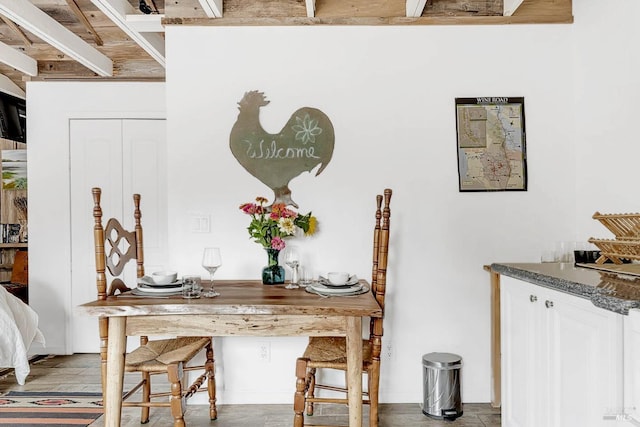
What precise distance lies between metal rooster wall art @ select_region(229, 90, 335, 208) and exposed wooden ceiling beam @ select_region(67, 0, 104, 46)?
1.46 m

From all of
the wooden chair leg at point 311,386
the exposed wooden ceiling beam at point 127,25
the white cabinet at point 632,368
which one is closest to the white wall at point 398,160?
the wooden chair leg at point 311,386

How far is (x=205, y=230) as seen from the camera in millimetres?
3156

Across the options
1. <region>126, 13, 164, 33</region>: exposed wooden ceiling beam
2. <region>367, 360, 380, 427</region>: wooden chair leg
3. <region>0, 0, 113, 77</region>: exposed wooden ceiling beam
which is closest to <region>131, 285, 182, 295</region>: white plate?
<region>367, 360, 380, 427</region>: wooden chair leg

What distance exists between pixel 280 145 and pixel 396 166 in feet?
2.41

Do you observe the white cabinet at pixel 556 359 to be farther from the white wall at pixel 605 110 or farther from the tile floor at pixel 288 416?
the white wall at pixel 605 110

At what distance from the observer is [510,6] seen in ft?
10.1

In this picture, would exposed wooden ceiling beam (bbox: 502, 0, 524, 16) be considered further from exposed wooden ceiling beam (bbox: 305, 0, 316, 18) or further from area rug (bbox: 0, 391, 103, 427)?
area rug (bbox: 0, 391, 103, 427)

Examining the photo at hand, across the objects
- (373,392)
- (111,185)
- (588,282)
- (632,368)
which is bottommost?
(373,392)

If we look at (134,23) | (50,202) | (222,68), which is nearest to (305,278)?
(222,68)

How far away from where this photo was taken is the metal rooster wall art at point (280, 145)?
3.13m

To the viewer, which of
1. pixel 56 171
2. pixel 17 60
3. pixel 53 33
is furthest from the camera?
pixel 56 171

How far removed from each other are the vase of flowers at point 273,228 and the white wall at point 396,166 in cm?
26

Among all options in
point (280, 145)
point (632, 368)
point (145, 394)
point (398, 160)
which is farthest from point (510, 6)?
point (145, 394)

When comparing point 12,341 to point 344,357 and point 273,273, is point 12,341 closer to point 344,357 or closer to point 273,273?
point 273,273
